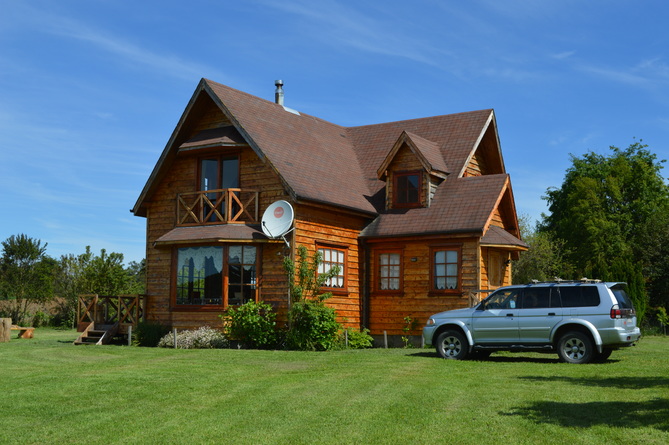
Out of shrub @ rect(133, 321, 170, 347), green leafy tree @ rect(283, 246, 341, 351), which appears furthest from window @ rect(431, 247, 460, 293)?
shrub @ rect(133, 321, 170, 347)

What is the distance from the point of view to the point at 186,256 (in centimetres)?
2411

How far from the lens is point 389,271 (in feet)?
84.1

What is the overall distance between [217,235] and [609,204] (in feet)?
126

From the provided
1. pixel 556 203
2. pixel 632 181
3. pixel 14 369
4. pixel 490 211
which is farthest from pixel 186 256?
pixel 556 203

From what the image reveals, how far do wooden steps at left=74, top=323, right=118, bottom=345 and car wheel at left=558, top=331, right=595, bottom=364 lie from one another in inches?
588

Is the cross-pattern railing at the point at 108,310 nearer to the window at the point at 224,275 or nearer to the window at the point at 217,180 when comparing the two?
the window at the point at 224,275

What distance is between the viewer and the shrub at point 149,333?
24.0m

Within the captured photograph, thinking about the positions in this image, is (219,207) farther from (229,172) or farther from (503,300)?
(503,300)

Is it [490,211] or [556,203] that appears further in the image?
[556,203]

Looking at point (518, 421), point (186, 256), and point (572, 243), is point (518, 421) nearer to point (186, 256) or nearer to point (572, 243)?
point (186, 256)

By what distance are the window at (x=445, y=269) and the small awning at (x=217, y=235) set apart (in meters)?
5.25

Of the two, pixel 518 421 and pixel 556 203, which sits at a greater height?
pixel 556 203

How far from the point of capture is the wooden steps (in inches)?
987

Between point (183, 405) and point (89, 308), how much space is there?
16.0m
